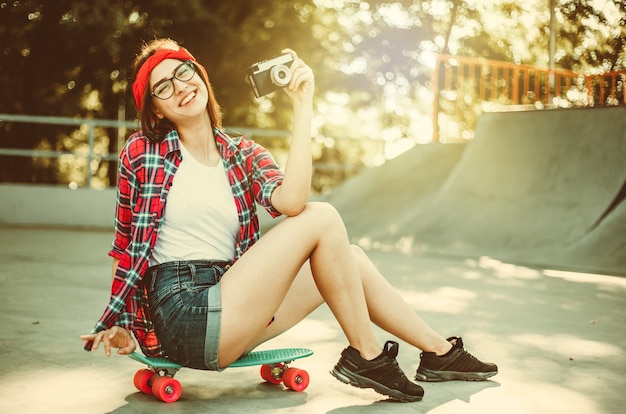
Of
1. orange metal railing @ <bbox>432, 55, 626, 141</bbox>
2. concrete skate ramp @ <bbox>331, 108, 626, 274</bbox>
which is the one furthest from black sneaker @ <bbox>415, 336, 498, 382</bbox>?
orange metal railing @ <bbox>432, 55, 626, 141</bbox>

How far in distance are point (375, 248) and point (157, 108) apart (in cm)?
632

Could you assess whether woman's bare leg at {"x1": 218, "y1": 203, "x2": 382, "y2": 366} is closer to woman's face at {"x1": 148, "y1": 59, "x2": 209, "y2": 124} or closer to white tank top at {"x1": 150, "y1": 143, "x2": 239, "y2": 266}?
white tank top at {"x1": 150, "y1": 143, "x2": 239, "y2": 266}

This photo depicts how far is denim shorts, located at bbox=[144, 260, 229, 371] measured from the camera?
7.74ft

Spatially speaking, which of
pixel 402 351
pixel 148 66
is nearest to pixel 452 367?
pixel 402 351

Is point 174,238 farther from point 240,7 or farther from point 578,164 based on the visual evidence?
point 240,7

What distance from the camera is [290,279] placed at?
2.48 m

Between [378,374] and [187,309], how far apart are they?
2.20 feet

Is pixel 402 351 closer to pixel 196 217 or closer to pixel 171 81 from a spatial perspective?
pixel 196 217

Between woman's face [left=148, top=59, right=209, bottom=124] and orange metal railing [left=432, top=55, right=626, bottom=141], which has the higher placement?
orange metal railing [left=432, top=55, right=626, bottom=141]

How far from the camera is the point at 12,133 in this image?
47.4 ft

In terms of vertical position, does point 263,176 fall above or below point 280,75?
below

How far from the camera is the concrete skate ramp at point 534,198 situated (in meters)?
7.52

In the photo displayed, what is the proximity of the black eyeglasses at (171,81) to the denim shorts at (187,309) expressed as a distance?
0.58 meters

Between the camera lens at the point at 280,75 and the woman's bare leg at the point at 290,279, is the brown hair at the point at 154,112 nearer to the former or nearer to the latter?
the camera lens at the point at 280,75
